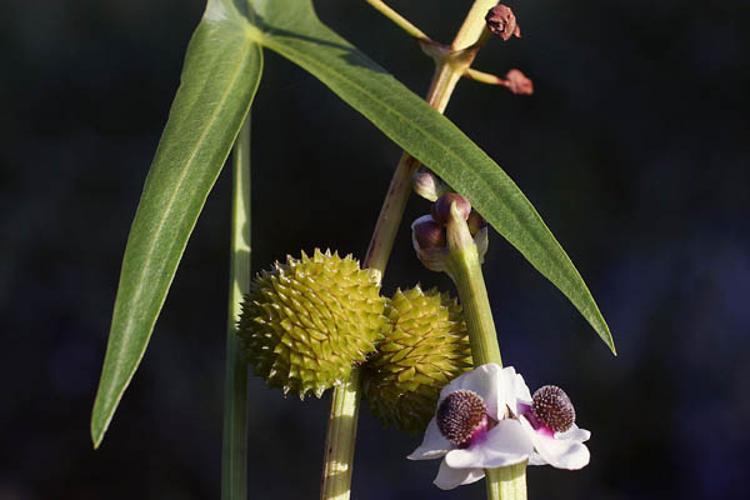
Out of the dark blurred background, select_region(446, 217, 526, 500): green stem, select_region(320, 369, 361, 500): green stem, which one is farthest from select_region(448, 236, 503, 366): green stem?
the dark blurred background

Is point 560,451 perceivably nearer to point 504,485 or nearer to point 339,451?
point 504,485

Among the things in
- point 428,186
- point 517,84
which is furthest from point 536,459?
point 517,84

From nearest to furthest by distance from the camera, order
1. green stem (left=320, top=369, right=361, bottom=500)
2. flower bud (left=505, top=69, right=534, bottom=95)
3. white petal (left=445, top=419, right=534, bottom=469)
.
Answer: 1. white petal (left=445, top=419, right=534, bottom=469)
2. green stem (left=320, top=369, right=361, bottom=500)
3. flower bud (left=505, top=69, right=534, bottom=95)

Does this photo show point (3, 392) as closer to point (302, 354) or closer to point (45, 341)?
point (45, 341)

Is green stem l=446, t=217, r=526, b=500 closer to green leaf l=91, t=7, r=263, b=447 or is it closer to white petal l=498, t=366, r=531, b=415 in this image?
white petal l=498, t=366, r=531, b=415

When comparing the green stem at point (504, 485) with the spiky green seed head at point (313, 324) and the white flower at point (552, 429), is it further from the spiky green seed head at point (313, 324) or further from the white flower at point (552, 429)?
the spiky green seed head at point (313, 324)

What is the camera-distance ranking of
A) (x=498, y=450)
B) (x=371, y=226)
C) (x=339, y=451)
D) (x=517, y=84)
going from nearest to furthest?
1. (x=498, y=450)
2. (x=339, y=451)
3. (x=517, y=84)
4. (x=371, y=226)
